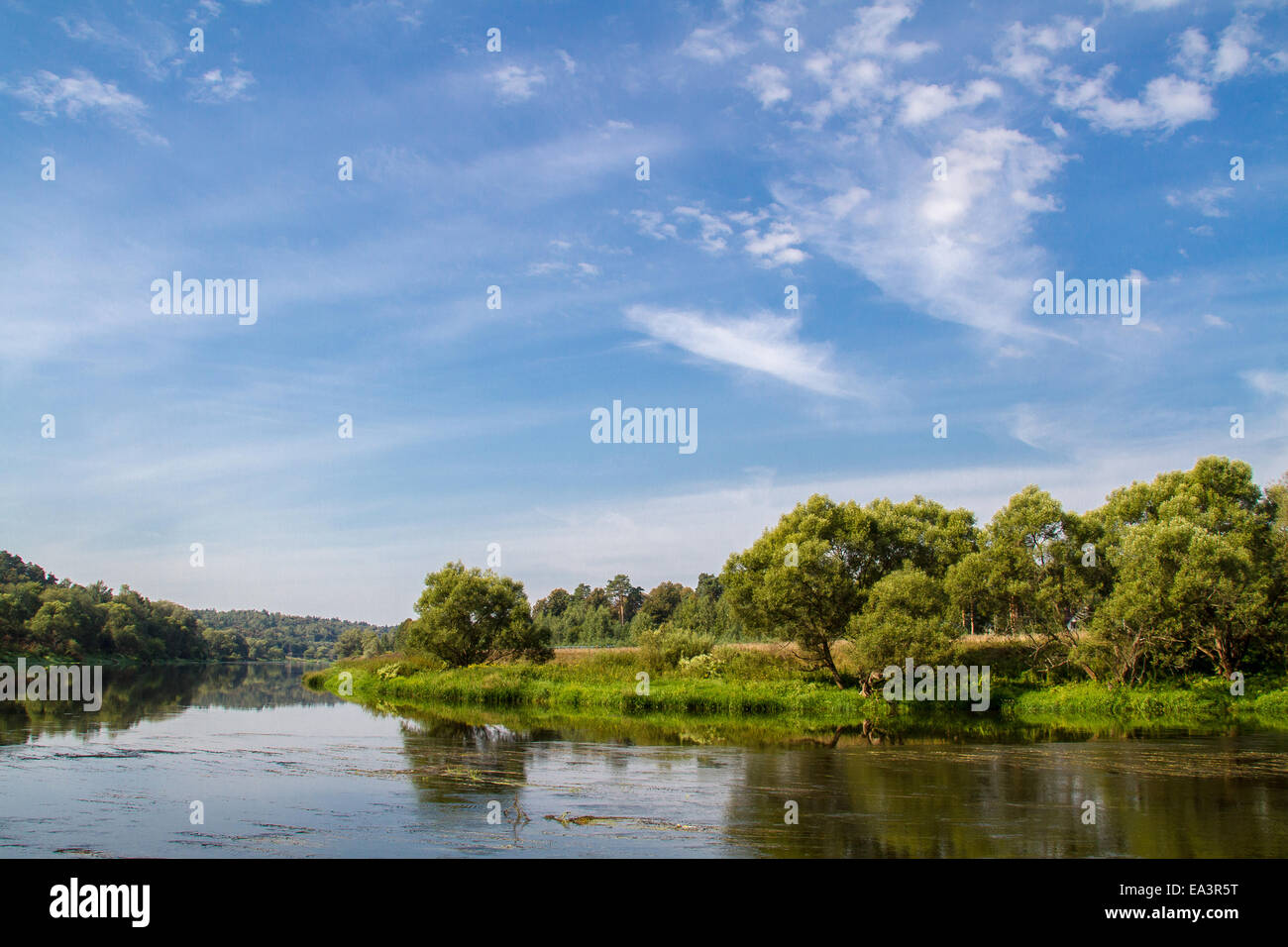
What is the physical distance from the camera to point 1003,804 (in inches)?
732

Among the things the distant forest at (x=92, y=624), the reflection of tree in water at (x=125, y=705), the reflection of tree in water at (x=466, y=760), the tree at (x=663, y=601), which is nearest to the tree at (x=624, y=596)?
the tree at (x=663, y=601)

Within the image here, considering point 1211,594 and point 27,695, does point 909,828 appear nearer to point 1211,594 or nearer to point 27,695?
point 1211,594

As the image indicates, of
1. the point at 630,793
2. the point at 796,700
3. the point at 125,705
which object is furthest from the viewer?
the point at 125,705

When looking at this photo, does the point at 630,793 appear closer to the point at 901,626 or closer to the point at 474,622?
the point at 901,626

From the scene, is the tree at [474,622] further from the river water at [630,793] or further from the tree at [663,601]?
the tree at [663,601]

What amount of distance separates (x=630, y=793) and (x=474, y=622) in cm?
4482

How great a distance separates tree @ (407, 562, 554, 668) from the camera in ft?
200

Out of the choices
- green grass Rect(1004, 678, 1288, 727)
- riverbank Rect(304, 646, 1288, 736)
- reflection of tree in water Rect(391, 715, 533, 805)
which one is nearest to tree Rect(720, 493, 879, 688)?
riverbank Rect(304, 646, 1288, 736)

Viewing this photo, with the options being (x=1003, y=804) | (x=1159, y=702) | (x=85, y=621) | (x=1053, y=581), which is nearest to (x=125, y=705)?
(x=1003, y=804)

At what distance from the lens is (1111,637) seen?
43719mm

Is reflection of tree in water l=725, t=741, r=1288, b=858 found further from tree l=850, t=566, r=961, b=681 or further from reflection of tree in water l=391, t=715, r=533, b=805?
tree l=850, t=566, r=961, b=681

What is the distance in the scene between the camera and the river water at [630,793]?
47.9 feet
